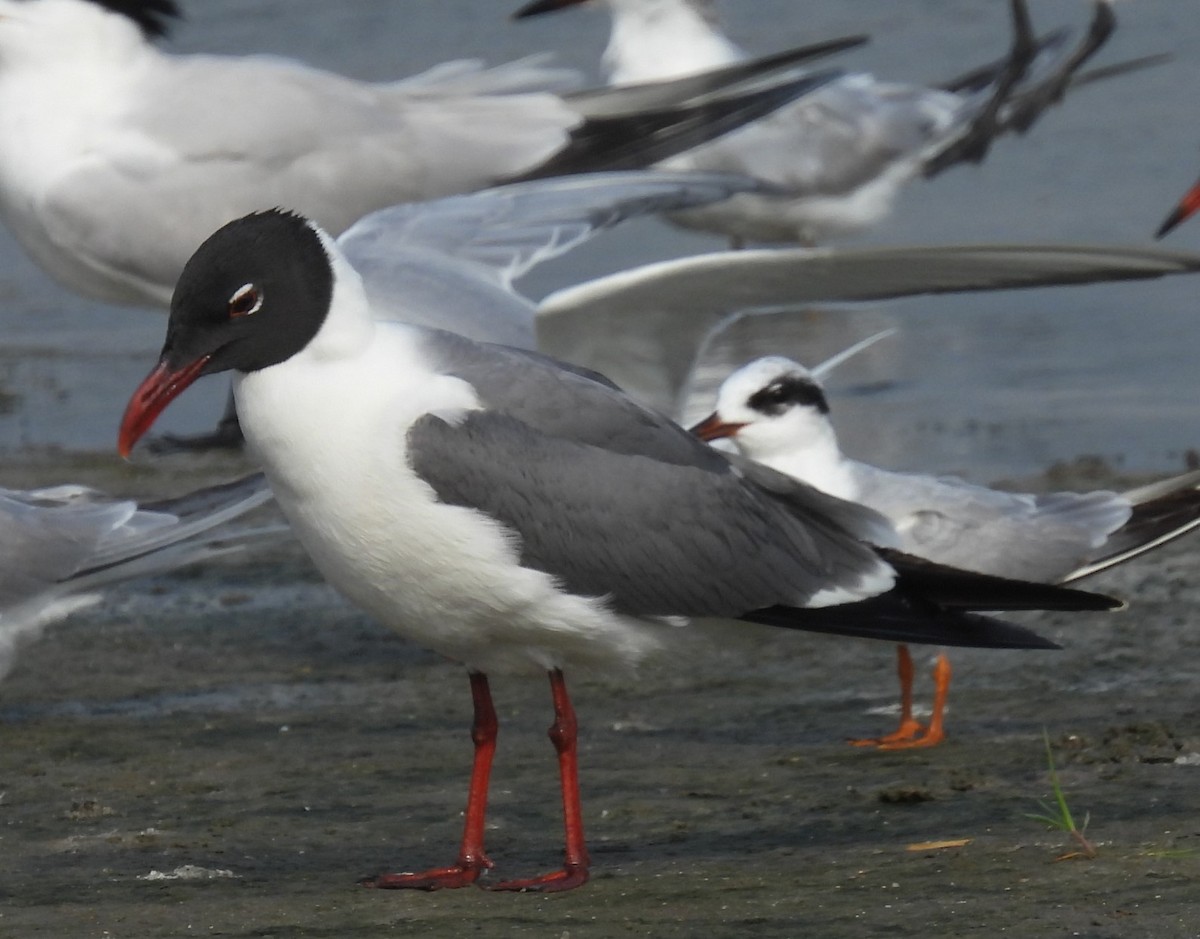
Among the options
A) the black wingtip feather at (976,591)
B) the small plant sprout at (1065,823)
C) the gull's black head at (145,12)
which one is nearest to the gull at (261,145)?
the gull's black head at (145,12)

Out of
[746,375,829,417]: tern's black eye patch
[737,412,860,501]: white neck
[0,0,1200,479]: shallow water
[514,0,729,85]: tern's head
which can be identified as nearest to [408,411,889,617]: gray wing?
[737,412,860,501]: white neck

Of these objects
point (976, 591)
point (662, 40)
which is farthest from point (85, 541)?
point (662, 40)

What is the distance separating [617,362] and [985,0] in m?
9.80

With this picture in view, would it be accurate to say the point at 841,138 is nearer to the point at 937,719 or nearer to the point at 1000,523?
the point at 1000,523

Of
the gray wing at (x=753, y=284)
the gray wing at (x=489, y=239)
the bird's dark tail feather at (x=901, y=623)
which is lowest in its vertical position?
the bird's dark tail feather at (x=901, y=623)

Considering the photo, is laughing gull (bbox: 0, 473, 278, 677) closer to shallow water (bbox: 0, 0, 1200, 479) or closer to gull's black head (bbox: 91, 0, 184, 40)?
shallow water (bbox: 0, 0, 1200, 479)

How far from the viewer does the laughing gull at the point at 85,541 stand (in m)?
5.77

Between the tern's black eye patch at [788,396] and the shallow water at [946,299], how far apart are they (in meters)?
0.25

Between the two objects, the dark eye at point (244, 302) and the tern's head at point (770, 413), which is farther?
the tern's head at point (770, 413)

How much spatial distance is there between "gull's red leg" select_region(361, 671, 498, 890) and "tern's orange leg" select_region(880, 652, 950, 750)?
3.36 feet

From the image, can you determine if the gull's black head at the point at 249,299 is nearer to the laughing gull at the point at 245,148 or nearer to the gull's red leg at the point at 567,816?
the gull's red leg at the point at 567,816

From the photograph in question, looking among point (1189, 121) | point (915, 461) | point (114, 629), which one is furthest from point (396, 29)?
point (114, 629)

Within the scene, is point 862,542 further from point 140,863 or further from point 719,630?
point 140,863

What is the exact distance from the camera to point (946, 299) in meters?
10.8
